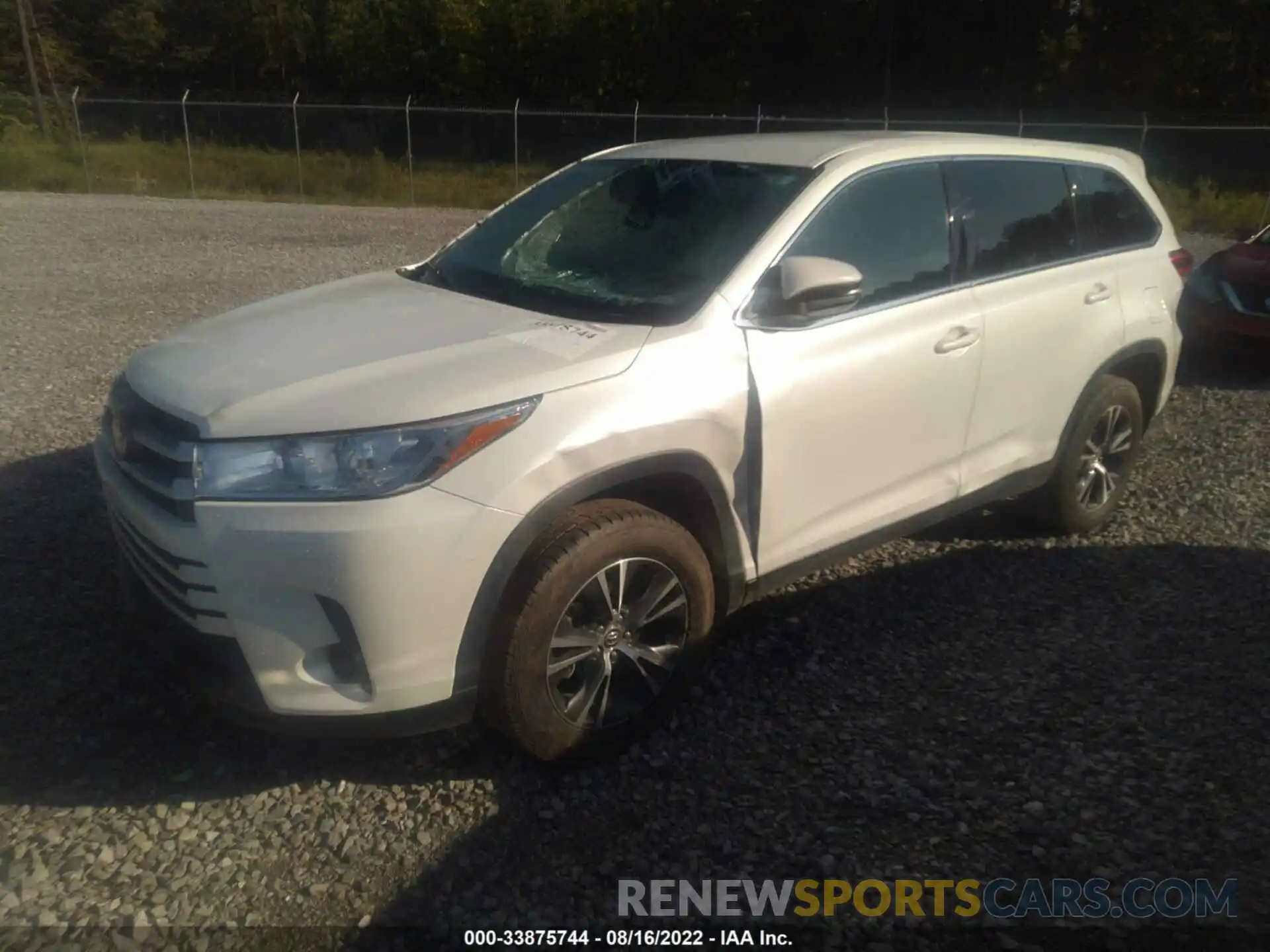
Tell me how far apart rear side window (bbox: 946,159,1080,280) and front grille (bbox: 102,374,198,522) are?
9.68 ft

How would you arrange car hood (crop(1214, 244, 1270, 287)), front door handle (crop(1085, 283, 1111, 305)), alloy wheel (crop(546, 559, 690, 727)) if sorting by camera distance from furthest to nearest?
car hood (crop(1214, 244, 1270, 287)) → front door handle (crop(1085, 283, 1111, 305)) → alloy wheel (crop(546, 559, 690, 727))

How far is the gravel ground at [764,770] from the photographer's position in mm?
2746

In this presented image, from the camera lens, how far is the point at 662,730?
11.3ft

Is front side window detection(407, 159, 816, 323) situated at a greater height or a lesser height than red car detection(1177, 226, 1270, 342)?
greater

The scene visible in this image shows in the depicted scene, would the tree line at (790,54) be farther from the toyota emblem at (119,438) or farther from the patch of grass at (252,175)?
the toyota emblem at (119,438)

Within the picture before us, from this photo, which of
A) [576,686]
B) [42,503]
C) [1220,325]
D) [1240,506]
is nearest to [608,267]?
[576,686]

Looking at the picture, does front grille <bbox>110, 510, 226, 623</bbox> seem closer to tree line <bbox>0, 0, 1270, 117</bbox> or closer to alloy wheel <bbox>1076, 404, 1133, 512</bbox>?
alloy wheel <bbox>1076, 404, 1133, 512</bbox>

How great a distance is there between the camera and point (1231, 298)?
8344 millimetres

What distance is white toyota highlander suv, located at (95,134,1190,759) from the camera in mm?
2691

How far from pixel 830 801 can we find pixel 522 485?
4.45ft

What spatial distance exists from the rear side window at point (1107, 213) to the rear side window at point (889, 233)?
40.5 inches


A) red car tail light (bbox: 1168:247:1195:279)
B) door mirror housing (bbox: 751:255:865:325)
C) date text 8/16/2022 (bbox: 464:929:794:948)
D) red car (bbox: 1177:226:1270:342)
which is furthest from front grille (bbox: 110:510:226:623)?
red car (bbox: 1177:226:1270:342)

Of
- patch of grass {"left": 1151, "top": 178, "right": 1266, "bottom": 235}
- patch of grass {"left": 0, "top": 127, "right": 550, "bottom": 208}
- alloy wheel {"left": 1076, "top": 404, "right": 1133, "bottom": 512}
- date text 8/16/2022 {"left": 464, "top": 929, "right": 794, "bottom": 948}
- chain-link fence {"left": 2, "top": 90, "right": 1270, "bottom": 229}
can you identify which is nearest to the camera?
date text 8/16/2022 {"left": 464, "top": 929, "right": 794, "bottom": 948}

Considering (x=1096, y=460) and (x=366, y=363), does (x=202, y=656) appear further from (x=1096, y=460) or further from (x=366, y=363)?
(x=1096, y=460)
